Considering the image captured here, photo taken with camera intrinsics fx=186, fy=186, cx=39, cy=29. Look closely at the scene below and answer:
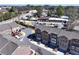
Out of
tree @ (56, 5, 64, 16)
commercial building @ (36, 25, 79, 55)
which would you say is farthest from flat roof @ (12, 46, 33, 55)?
tree @ (56, 5, 64, 16)

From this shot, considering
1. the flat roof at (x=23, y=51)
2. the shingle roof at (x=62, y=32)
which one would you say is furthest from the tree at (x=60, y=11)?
the flat roof at (x=23, y=51)

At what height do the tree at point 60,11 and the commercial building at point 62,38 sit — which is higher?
the tree at point 60,11

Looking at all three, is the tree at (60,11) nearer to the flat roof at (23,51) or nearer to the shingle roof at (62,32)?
the shingle roof at (62,32)

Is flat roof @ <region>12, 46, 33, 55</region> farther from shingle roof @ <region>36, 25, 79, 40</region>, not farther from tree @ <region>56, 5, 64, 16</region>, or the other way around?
tree @ <region>56, 5, 64, 16</region>

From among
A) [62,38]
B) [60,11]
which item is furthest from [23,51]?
[60,11]

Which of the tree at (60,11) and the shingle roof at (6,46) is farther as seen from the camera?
the tree at (60,11)

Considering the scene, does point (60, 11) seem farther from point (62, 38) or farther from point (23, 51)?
point (23, 51)
